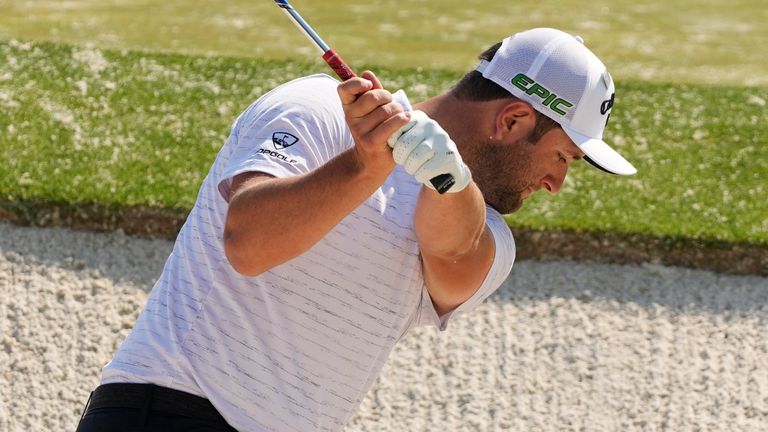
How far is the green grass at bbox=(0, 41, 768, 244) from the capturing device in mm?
6582

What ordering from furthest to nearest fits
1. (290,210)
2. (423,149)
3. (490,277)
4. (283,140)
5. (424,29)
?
(424,29), (490,277), (283,140), (290,210), (423,149)

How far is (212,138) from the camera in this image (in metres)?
7.30

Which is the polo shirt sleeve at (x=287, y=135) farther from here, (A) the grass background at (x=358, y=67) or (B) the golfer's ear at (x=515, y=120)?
(A) the grass background at (x=358, y=67)

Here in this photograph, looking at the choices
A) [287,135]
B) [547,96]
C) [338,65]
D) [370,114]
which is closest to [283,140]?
[287,135]

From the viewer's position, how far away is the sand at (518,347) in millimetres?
5672

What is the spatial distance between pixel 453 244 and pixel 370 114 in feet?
1.74

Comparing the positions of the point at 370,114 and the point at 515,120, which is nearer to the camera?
the point at 370,114

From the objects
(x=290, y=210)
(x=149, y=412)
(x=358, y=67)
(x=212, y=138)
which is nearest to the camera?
(x=290, y=210)

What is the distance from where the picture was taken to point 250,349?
9.39 feet

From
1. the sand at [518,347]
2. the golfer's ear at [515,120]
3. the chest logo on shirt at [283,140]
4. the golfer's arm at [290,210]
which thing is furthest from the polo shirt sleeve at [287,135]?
the sand at [518,347]

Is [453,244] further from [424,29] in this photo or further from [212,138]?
[424,29]

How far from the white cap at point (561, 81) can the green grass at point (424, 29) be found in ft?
18.6

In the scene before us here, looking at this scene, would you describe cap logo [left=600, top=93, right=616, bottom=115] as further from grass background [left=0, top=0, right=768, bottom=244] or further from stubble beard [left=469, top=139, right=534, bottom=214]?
grass background [left=0, top=0, right=768, bottom=244]

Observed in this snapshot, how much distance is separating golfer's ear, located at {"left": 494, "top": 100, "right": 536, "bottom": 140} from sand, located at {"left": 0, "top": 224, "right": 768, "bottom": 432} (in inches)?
110
